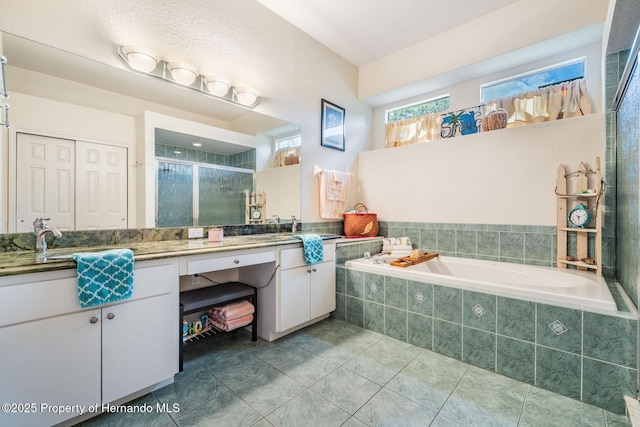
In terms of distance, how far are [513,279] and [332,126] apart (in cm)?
245

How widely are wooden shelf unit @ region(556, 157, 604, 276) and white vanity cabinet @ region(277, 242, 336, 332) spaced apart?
6.49 feet

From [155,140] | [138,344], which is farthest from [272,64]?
[138,344]

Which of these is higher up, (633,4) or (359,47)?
(359,47)

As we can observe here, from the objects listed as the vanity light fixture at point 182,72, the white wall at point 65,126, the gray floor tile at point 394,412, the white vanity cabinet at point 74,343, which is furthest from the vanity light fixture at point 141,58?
the gray floor tile at point 394,412

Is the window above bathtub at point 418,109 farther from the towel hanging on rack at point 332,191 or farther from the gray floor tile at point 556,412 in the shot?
the gray floor tile at point 556,412

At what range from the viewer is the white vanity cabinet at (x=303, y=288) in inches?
83.3

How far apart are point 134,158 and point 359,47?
8.99ft

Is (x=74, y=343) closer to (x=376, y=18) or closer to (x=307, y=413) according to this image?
(x=307, y=413)

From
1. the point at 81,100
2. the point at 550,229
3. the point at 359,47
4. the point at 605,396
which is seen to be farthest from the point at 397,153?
the point at 81,100

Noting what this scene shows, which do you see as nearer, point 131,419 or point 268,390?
point 131,419

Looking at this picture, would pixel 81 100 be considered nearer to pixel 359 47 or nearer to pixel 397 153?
pixel 359 47

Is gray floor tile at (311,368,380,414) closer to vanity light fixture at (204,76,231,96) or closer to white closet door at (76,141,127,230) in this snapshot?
white closet door at (76,141,127,230)

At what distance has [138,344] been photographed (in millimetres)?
1390

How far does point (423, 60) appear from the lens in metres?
3.08
